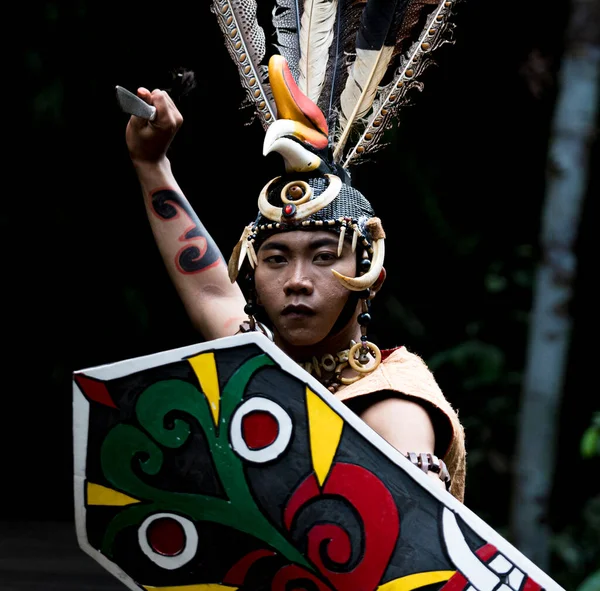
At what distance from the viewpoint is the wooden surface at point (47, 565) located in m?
2.94

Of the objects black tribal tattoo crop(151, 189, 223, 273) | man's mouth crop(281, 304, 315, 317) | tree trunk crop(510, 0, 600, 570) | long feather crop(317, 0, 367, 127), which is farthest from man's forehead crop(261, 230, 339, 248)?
tree trunk crop(510, 0, 600, 570)

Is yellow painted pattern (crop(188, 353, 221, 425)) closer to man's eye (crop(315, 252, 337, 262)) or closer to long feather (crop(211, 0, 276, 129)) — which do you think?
man's eye (crop(315, 252, 337, 262))

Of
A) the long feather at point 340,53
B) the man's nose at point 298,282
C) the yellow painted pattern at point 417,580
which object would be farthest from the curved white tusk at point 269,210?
the yellow painted pattern at point 417,580

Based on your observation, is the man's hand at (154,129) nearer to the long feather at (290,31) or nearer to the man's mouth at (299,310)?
the long feather at (290,31)

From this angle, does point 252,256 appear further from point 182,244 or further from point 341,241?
Result: point 182,244

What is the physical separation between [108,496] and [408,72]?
119 cm

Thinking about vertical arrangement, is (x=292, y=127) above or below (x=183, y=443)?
above

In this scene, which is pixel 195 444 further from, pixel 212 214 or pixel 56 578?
pixel 212 214

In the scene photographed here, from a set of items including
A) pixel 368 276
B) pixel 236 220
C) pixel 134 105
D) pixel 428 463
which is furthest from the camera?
pixel 236 220

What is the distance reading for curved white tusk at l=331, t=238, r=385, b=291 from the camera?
231cm

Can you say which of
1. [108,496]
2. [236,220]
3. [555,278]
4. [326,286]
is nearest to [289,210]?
[326,286]

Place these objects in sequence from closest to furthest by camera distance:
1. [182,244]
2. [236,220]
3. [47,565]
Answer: [182,244]
[47,565]
[236,220]

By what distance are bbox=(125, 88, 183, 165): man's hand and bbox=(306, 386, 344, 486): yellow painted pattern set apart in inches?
40.1

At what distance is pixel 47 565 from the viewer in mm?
3217
